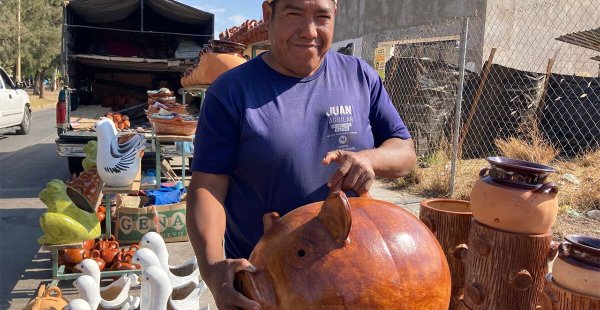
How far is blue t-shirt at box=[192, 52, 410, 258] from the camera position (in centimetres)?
146

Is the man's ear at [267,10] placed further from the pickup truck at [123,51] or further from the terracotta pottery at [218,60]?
the pickup truck at [123,51]

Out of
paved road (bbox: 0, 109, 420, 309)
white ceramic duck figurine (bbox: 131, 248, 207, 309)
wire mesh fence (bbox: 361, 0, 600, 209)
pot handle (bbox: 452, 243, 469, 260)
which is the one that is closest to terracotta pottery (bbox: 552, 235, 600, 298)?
pot handle (bbox: 452, 243, 469, 260)

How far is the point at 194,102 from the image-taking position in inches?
347

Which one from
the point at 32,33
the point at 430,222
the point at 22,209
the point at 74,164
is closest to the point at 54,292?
the point at 430,222

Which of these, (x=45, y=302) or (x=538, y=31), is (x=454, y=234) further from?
(x=538, y=31)

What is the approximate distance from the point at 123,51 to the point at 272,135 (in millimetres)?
8367

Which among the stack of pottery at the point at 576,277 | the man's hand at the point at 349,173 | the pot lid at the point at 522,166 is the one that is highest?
the man's hand at the point at 349,173

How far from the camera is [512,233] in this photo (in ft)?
7.90

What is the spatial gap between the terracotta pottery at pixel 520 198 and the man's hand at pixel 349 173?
140cm

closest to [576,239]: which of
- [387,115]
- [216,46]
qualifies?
[387,115]

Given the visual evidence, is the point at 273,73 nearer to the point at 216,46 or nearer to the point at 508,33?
the point at 216,46

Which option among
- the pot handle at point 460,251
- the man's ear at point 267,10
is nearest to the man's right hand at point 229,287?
the man's ear at point 267,10

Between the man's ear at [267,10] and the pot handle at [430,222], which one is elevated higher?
the man's ear at [267,10]

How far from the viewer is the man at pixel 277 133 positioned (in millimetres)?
1439
